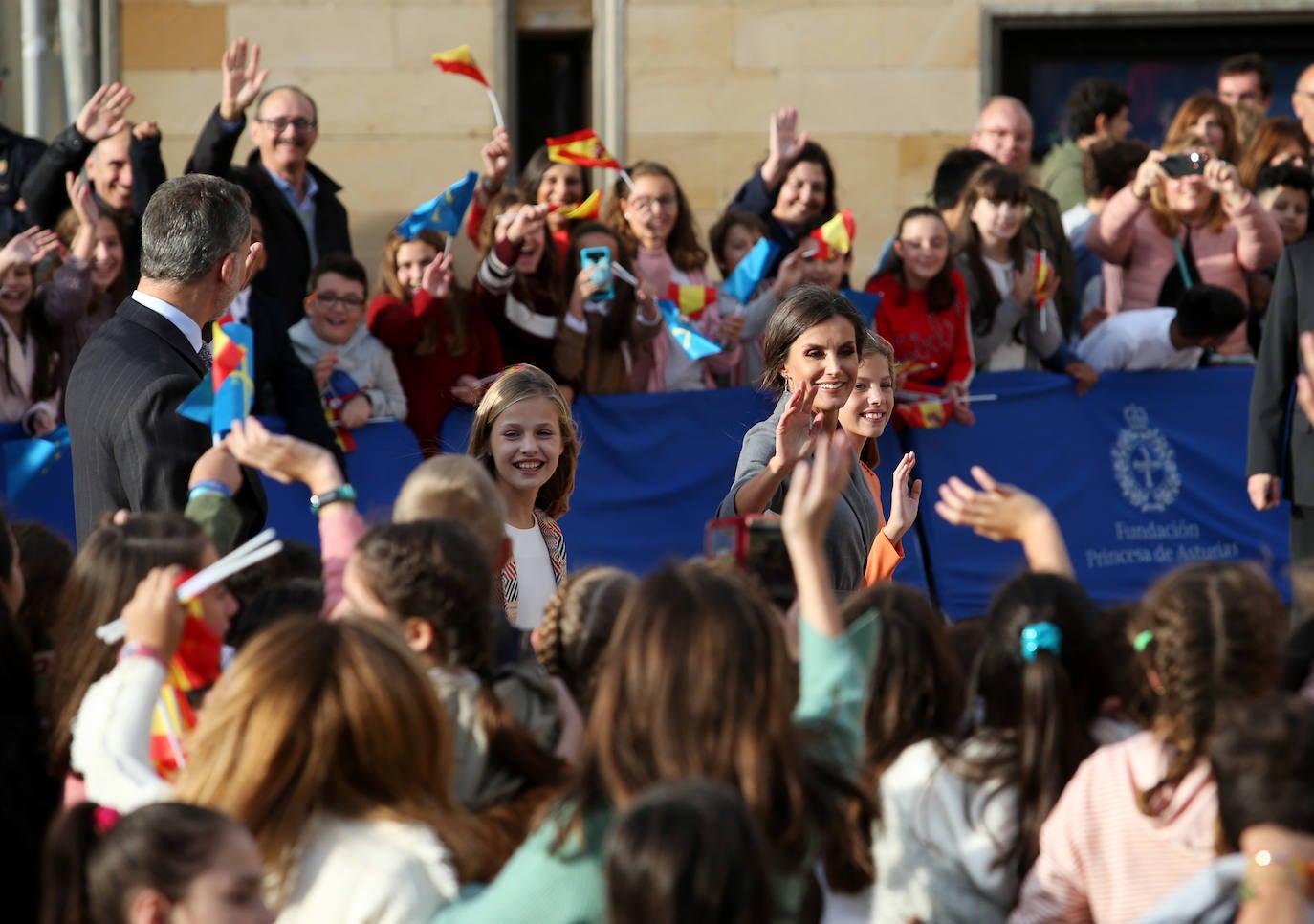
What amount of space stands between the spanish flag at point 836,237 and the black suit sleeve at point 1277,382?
2.00 m

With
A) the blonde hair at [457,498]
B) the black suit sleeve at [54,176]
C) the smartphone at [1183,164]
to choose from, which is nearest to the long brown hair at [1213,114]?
the smartphone at [1183,164]

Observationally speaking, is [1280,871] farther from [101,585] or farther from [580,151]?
[580,151]

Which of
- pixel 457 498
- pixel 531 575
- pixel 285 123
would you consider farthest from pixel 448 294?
pixel 457 498

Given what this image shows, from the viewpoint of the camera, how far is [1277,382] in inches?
251

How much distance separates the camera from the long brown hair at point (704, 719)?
8.94 ft

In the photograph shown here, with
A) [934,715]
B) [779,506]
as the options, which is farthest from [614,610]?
[779,506]

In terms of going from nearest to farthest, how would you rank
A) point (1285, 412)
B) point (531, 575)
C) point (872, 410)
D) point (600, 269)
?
point (531, 575), point (872, 410), point (1285, 412), point (600, 269)

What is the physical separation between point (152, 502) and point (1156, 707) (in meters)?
2.44

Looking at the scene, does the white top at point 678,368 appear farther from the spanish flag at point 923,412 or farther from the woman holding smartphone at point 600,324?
the spanish flag at point 923,412

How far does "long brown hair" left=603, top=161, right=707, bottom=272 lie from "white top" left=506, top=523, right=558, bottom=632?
348 centimetres

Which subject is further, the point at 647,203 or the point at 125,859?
the point at 647,203

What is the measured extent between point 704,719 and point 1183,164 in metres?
6.50

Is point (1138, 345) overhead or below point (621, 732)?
overhead

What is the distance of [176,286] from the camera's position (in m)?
4.52
